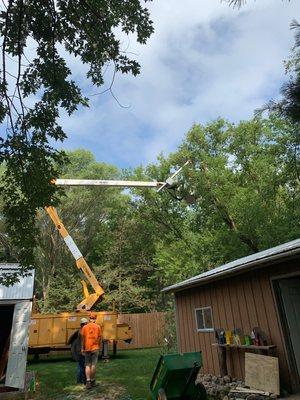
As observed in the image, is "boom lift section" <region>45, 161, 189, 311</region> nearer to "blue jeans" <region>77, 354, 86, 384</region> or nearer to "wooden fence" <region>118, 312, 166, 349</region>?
"blue jeans" <region>77, 354, 86, 384</region>

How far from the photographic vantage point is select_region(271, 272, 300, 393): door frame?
24.5ft

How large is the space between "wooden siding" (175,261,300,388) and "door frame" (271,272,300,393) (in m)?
0.06

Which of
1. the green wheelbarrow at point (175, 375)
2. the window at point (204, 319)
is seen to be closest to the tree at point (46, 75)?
the green wheelbarrow at point (175, 375)

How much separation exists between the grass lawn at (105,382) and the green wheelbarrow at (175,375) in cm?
106

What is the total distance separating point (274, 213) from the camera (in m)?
23.1

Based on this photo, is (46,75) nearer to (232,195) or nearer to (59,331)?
(59,331)

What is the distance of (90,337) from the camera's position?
31.2 ft

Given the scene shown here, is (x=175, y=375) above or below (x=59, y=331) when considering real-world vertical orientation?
below

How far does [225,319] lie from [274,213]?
14567mm

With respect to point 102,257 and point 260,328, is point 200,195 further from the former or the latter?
point 260,328

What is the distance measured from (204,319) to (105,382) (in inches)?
127

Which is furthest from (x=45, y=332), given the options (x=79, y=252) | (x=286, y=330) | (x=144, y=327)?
(x=286, y=330)

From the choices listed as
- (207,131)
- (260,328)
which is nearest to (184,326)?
(260,328)

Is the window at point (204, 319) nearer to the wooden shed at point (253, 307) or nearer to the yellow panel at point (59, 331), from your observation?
the wooden shed at point (253, 307)
